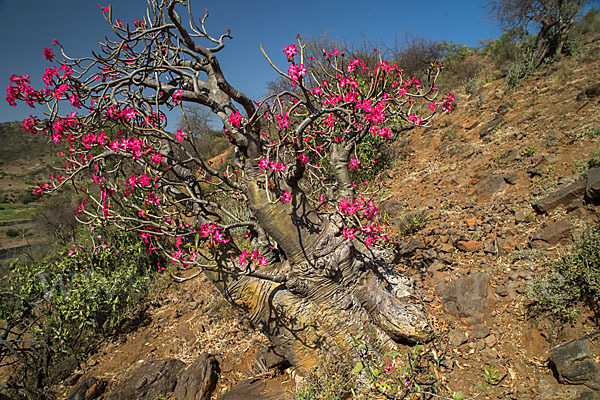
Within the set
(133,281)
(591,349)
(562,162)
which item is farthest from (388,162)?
(133,281)

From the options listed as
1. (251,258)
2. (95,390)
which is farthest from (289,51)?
(95,390)

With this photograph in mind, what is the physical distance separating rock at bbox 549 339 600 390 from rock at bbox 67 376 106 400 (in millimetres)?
4430

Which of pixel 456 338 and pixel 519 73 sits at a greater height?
pixel 519 73

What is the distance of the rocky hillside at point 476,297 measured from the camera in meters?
2.19

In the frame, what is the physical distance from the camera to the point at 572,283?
2379mm

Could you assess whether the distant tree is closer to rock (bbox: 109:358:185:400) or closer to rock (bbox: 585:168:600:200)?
rock (bbox: 585:168:600:200)

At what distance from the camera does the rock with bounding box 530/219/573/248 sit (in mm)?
2907

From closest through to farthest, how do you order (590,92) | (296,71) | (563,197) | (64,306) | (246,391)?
(296,71)
(246,391)
(563,197)
(64,306)
(590,92)

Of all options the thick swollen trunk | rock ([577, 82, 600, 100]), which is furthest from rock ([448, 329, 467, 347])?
rock ([577, 82, 600, 100])

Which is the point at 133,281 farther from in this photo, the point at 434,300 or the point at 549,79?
the point at 549,79

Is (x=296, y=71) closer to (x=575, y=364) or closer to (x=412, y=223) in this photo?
(x=575, y=364)

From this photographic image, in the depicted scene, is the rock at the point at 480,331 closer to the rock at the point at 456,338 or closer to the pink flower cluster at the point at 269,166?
the rock at the point at 456,338

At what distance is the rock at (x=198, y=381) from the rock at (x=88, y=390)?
98cm

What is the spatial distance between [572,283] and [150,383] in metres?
4.25
